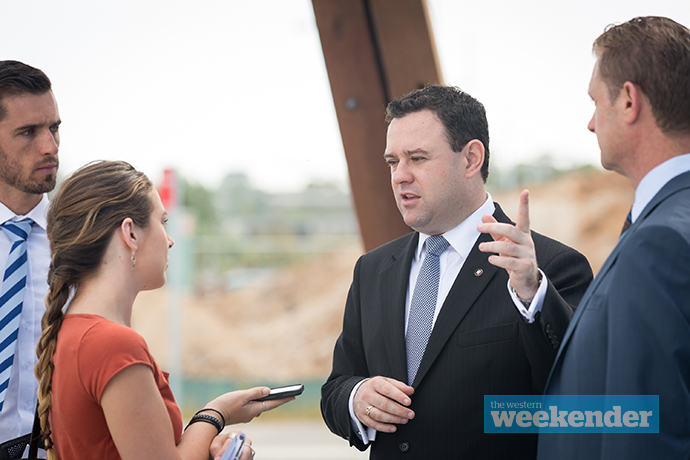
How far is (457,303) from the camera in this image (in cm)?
181

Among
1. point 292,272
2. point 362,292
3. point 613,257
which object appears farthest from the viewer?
point 292,272

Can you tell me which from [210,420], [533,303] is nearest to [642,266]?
[533,303]

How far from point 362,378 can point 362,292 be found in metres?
0.31

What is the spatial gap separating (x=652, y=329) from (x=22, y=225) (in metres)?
1.98

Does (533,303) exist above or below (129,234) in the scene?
below

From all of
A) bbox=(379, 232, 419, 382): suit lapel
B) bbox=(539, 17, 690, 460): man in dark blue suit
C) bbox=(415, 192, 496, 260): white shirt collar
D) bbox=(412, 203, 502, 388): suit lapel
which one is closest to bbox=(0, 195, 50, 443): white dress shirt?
bbox=(379, 232, 419, 382): suit lapel

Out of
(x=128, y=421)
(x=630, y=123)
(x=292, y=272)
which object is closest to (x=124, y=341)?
(x=128, y=421)

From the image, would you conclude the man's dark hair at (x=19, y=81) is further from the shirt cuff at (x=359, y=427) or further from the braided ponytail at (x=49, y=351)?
the shirt cuff at (x=359, y=427)

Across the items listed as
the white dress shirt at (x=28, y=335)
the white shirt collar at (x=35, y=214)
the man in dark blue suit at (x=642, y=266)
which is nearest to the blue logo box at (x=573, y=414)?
the man in dark blue suit at (x=642, y=266)

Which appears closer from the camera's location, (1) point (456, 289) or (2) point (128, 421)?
(2) point (128, 421)

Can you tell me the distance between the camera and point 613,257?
1.34m

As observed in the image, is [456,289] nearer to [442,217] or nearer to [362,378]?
[442,217]

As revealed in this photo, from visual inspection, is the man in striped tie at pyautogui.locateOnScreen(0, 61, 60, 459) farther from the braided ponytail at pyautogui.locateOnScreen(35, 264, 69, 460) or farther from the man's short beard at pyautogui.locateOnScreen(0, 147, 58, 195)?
the braided ponytail at pyautogui.locateOnScreen(35, 264, 69, 460)

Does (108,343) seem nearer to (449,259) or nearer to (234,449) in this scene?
(234,449)
